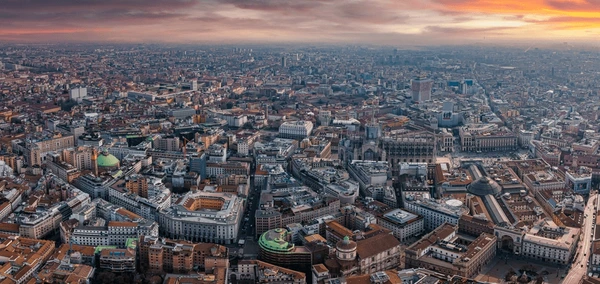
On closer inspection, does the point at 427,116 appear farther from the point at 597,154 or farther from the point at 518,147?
the point at 597,154

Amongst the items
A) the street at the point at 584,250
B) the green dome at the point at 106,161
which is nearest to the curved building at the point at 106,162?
the green dome at the point at 106,161

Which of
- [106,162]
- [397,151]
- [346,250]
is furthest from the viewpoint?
[397,151]

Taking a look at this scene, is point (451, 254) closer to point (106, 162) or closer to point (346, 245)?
point (346, 245)

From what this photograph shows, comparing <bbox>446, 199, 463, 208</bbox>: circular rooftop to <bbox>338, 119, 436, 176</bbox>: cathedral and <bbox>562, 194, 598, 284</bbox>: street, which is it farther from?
<bbox>338, 119, 436, 176</bbox>: cathedral

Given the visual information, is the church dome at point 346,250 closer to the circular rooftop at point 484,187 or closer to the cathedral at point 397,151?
the circular rooftop at point 484,187

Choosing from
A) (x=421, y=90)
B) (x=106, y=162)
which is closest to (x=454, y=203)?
(x=106, y=162)

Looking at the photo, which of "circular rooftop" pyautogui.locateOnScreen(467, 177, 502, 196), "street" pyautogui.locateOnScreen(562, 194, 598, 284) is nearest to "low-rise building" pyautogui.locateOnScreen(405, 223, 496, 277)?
"street" pyautogui.locateOnScreen(562, 194, 598, 284)

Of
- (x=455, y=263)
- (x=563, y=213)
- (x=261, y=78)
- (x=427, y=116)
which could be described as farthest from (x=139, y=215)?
(x=261, y=78)
